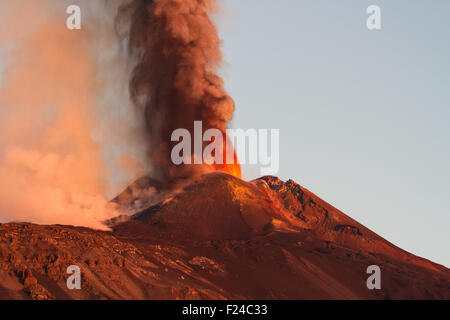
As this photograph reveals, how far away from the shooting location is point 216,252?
268 ft

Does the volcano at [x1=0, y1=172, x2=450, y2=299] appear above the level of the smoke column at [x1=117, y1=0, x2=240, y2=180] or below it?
below

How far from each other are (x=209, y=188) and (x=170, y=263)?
20.8 metres

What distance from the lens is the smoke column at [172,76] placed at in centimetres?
10469

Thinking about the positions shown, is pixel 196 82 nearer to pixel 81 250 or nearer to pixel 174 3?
pixel 174 3

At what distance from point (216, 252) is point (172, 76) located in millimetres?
34040

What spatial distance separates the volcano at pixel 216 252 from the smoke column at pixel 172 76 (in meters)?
8.28

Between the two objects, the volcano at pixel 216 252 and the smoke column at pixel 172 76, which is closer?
the volcano at pixel 216 252

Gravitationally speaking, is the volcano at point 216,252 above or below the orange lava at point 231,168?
below

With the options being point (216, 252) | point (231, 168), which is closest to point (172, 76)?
point (231, 168)

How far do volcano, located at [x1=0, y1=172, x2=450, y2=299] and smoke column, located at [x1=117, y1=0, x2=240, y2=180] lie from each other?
828cm

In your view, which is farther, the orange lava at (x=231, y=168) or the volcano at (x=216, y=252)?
the orange lava at (x=231, y=168)

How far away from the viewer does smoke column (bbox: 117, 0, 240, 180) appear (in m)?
105

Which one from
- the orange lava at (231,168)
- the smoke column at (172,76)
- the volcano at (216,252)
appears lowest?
the volcano at (216,252)
